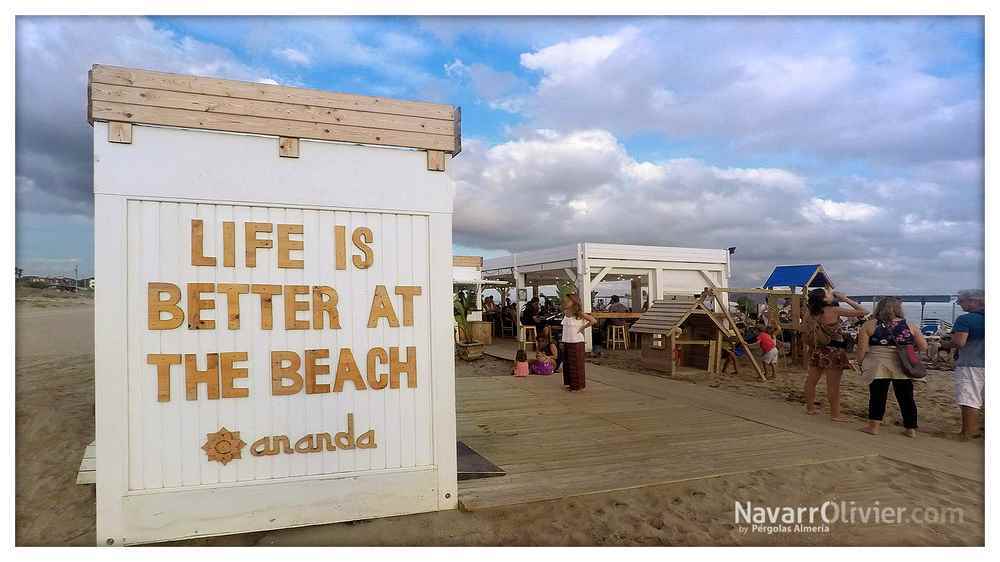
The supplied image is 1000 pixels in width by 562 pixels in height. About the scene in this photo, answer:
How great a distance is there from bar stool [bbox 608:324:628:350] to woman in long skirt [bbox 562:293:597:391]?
304 inches

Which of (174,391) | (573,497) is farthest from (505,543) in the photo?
(174,391)

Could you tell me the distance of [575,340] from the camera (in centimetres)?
866

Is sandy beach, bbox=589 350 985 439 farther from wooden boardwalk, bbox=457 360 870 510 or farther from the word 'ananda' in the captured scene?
the word 'ananda'

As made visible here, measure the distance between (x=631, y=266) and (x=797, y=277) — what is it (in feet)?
13.9

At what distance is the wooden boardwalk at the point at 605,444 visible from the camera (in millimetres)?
4453

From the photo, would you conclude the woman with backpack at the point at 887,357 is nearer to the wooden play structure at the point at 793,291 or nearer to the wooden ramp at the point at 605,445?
the wooden ramp at the point at 605,445

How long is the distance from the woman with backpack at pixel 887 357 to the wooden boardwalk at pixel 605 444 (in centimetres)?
116

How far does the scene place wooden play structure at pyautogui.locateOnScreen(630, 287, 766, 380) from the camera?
11414 millimetres

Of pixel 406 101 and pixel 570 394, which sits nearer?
pixel 406 101

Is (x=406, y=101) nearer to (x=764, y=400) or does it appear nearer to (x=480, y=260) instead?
(x=764, y=400)

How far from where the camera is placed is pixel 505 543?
11.6 ft

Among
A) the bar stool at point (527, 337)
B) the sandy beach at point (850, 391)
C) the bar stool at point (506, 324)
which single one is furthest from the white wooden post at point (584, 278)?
the bar stool at point (506, 324)

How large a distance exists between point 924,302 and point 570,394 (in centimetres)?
1774

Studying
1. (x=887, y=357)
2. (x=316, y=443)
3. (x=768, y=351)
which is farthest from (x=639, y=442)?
(x=768, y=351)
